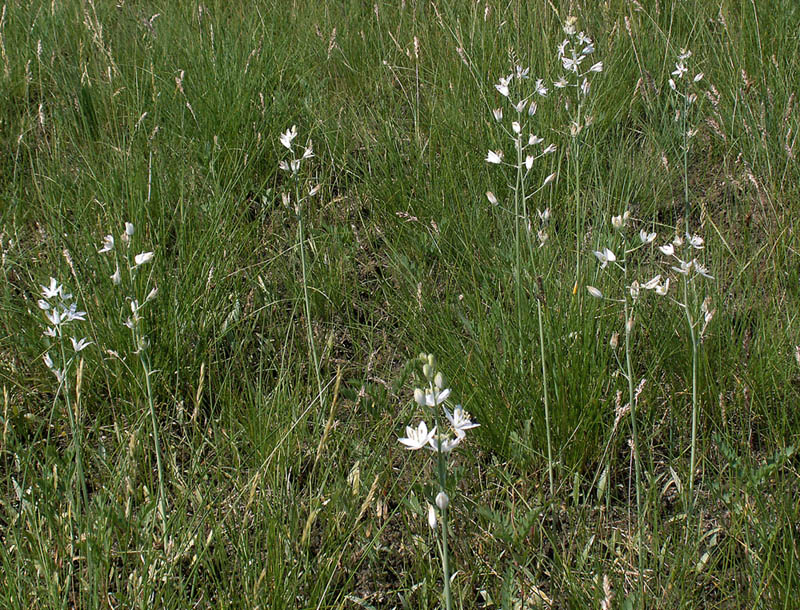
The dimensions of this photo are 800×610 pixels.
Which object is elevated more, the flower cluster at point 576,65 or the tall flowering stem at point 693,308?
the flower cluster at point 576,65

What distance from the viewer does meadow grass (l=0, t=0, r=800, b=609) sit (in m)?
1.49

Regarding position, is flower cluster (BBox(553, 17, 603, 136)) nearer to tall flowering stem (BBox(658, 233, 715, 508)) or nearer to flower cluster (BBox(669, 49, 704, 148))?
flower cluster (BBox(669, 49, 704, 148))

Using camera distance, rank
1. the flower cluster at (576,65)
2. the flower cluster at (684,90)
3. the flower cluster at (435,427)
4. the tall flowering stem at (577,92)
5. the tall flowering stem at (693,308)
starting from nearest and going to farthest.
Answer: the flower cluster at (435,427) → the tall flowering stem at (693,308) → the tall flowering stem at (577,92) → the flower cluster at (576,65) → the flower cluster at (684,90)

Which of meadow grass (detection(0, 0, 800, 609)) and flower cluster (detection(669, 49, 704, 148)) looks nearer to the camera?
meadow grass (detection(0, 0, 800, 609))

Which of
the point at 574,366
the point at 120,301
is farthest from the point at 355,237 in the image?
the point at 574,366

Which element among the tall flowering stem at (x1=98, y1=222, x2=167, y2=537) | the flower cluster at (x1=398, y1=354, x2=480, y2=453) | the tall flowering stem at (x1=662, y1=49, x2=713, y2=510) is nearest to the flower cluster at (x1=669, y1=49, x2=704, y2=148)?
the tall flowering stem at (x1=662, y1=49, x2=713, y2=510)

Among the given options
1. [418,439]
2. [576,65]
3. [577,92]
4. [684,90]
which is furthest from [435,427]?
[684,90]

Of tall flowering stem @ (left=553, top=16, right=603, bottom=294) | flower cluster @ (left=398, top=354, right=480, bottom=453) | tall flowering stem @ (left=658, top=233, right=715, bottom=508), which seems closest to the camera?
flower cluster @ (left=398, top=354, right=480, bottom=453)

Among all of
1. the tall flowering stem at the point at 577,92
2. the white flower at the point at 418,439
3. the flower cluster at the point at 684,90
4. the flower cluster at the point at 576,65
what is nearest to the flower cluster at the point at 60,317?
the white flower at the point at 418,439

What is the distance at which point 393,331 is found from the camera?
7.65 feet

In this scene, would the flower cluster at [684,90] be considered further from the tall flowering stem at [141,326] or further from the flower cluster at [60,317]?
the flower cluster at [60,317]

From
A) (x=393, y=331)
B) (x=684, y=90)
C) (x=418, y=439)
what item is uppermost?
(x=684, y=90)

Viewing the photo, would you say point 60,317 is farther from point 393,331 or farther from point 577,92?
point 577,92

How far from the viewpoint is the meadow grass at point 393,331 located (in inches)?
58.6
